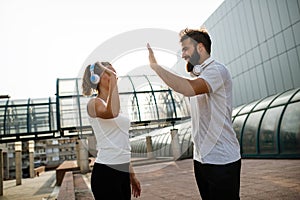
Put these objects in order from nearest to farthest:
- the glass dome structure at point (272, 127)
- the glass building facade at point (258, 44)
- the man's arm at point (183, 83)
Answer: the man's arm at point (183, 83) < the glass dome structure at point (272, 127) < the glass building facade at point (258, 44)

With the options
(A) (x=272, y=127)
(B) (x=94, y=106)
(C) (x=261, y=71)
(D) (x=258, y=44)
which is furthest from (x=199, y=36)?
(D) (x=258, y=44)

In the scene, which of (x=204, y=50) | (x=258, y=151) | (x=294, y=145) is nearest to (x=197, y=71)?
(x=204, y=50)

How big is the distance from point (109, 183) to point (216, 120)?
0.93 metres

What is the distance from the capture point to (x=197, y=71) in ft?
7.06

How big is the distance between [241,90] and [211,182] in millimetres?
26254

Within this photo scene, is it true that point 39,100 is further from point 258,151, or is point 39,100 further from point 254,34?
point 254,34

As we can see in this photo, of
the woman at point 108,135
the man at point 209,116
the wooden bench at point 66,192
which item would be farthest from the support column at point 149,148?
the man at point 209,116

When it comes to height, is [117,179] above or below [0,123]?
below

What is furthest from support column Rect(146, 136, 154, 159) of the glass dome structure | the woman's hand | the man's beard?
the woman's hand

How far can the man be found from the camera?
Result: 1.88 metres

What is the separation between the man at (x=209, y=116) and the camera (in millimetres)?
1878

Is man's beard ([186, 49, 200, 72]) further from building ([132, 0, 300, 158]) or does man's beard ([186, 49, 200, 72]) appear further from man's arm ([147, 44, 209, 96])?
building ([132, 0, 300, 158])

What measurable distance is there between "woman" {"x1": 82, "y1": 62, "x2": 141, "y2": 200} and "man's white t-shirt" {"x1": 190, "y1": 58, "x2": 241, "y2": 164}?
2.02ft

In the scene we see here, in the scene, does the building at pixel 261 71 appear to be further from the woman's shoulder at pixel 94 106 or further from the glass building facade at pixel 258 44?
the woman's shoulder at pixel 94 106
